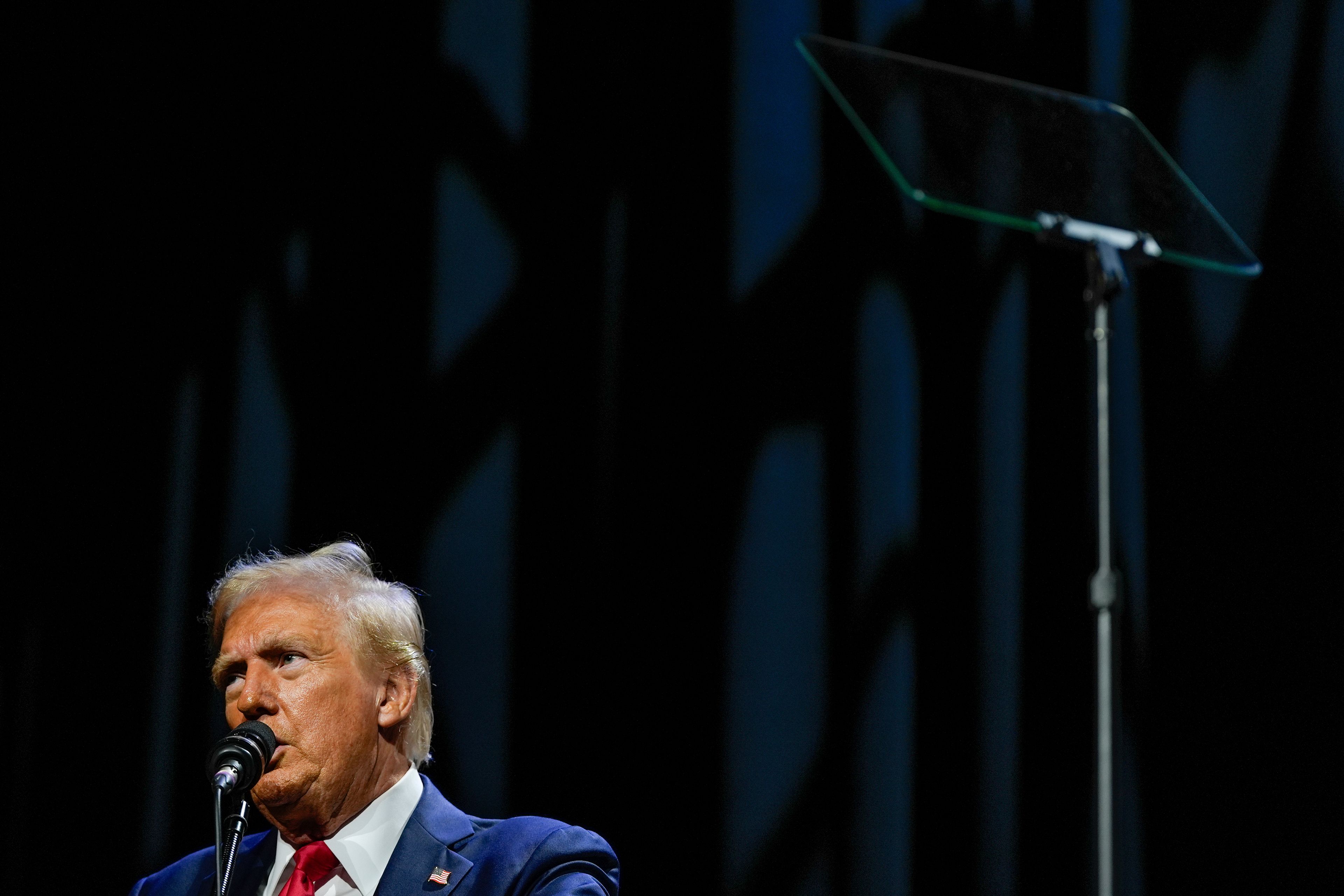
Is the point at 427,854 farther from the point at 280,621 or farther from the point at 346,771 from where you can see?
the point at 280,621

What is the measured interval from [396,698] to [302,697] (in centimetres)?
18

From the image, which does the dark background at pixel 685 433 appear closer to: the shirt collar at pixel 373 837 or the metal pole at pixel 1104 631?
the shirt collar at pixel 373 837

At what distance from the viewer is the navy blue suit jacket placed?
1.99 meters

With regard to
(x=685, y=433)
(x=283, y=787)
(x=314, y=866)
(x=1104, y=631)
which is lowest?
(x=314, y=866)

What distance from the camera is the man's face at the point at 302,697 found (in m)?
2.13

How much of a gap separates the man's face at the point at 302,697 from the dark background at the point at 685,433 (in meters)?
0.53

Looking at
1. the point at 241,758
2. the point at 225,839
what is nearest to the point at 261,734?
the point at 241,758

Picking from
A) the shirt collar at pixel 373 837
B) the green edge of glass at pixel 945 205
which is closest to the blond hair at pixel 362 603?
the shirt collar at pixel 373 837

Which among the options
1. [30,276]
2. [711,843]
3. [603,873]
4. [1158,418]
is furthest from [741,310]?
[30,276]

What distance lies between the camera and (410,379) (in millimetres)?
2867

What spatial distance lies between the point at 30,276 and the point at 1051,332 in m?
2.03

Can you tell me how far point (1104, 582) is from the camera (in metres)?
1.33

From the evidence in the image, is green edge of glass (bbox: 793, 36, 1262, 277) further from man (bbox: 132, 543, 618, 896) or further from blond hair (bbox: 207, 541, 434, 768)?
blond hair (bbox: 207, 541, 434, 768)

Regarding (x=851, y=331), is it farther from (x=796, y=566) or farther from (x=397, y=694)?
(x=397, y=694)
